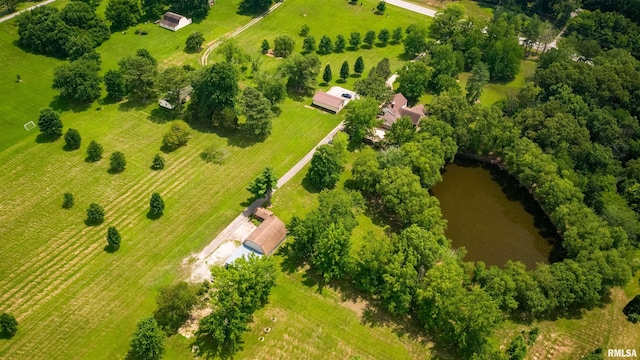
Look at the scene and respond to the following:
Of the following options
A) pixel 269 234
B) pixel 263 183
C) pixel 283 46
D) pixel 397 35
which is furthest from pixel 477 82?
pixel 269 234

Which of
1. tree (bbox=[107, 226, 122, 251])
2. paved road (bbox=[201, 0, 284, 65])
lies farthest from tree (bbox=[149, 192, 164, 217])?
paved road (bbox=[201, 0, 284, 65])

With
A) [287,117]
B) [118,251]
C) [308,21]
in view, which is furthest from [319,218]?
[308,21]

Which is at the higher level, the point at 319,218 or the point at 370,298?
the point at 319,218

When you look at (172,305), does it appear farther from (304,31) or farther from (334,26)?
(334,26)

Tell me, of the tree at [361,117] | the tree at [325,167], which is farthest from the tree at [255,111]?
the tree at [361,117]

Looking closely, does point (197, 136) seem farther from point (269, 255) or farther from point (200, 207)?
point (269, 255)

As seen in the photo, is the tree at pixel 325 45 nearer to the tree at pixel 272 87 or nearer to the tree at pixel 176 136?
the tree at pixel 272 87
